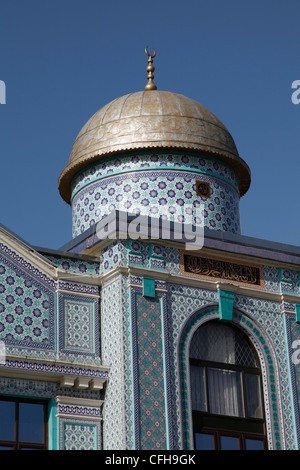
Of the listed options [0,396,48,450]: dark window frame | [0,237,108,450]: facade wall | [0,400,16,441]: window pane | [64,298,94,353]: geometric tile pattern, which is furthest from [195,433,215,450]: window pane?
[0,400,16,441]: window pane

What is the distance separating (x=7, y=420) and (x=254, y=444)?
4131mm

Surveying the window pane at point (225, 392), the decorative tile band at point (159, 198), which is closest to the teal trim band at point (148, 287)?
the window pane at point (225, 392)

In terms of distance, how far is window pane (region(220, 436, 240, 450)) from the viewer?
15.9 metres

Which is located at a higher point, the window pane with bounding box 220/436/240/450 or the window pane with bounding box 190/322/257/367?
the window pane with bounding box 190/322/257/367

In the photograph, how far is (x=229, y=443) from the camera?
16.0 m

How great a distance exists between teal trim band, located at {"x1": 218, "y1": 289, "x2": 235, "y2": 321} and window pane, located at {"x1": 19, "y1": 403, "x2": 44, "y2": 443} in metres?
3.50

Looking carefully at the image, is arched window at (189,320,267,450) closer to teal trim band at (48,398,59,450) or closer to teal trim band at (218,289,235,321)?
teal trim band at (218,289,235,321)

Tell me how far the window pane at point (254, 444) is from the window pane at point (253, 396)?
1.40 feet

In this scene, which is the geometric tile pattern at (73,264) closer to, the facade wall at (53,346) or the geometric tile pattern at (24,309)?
the facade wall at (53,346)

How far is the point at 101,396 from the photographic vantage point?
1561cm

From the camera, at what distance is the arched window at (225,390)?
15984mm

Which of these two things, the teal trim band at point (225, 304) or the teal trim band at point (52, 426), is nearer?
the teal trim band at point (52, 426)

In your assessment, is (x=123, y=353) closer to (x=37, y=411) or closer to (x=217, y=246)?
(x=37, y=411)
